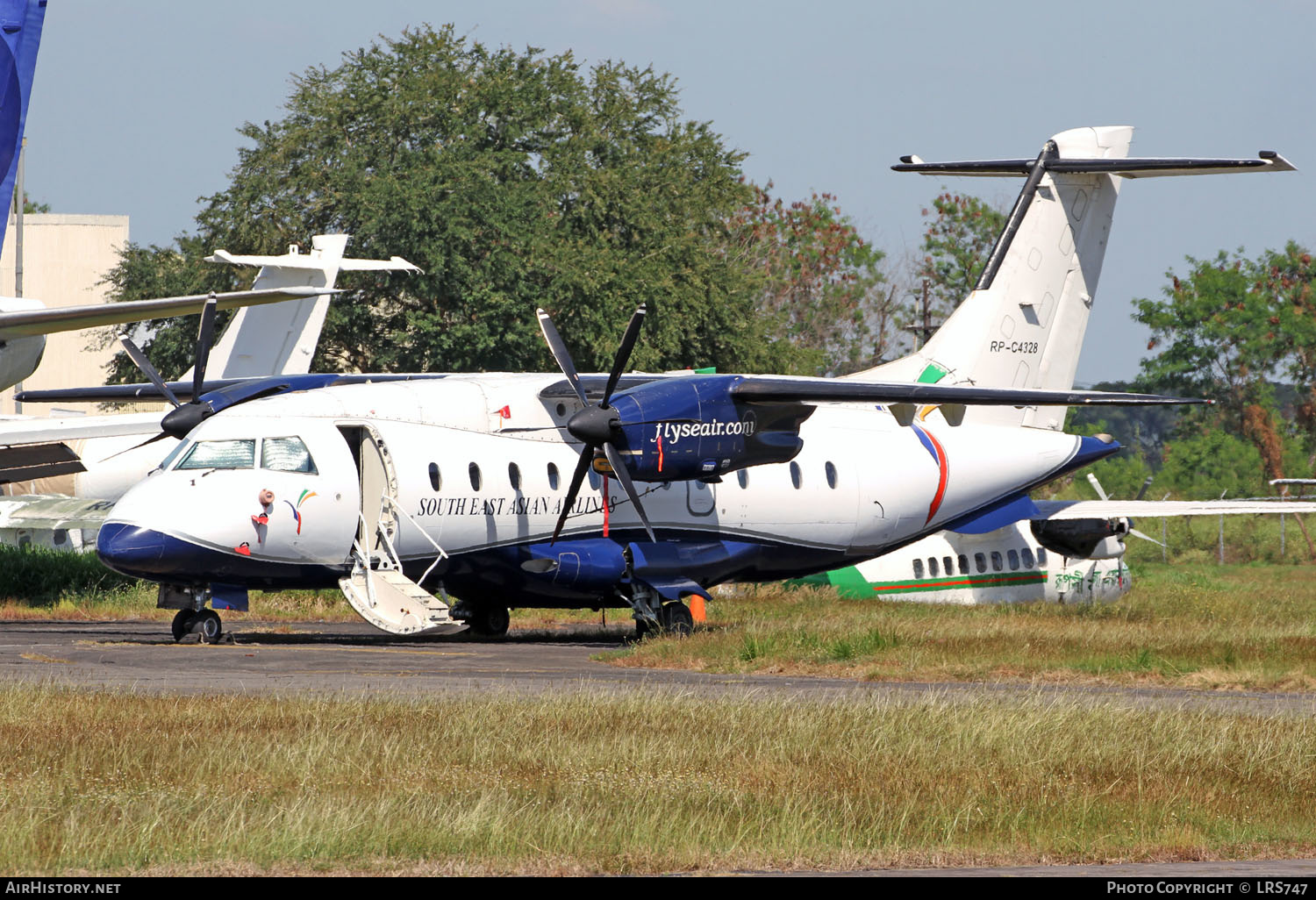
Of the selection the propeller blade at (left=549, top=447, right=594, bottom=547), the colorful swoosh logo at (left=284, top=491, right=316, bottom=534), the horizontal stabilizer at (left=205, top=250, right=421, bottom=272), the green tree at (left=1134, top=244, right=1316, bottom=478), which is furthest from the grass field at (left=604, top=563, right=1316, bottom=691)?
the green tree at (left=1134, top=244, right=1316, bottom=478)

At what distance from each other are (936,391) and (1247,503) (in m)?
9.55

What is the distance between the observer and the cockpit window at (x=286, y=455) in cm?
2164

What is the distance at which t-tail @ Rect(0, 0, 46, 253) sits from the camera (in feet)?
54.4

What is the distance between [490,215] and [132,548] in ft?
89.5

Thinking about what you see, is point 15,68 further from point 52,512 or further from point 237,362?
point 237,362

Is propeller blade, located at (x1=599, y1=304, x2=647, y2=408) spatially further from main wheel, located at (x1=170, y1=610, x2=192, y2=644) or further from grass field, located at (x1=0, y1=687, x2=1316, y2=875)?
grass field, located at (x1=0, y1=687, x2=1316, y2=875)

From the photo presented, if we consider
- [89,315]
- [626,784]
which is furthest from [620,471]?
[626,784]

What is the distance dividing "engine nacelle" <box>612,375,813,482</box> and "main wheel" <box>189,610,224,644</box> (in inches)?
227

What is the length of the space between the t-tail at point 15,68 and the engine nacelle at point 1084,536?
67.5 ft

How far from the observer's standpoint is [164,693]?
50.5 feet

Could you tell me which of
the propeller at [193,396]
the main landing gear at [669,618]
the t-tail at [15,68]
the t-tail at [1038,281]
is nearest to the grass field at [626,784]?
the t-tail at [15,68]

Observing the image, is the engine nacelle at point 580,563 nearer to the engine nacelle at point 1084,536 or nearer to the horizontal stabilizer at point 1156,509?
the horizontal stabilizer at point 1156,509

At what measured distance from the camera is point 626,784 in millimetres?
11070

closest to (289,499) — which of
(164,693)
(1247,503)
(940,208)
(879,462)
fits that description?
(164,693)
